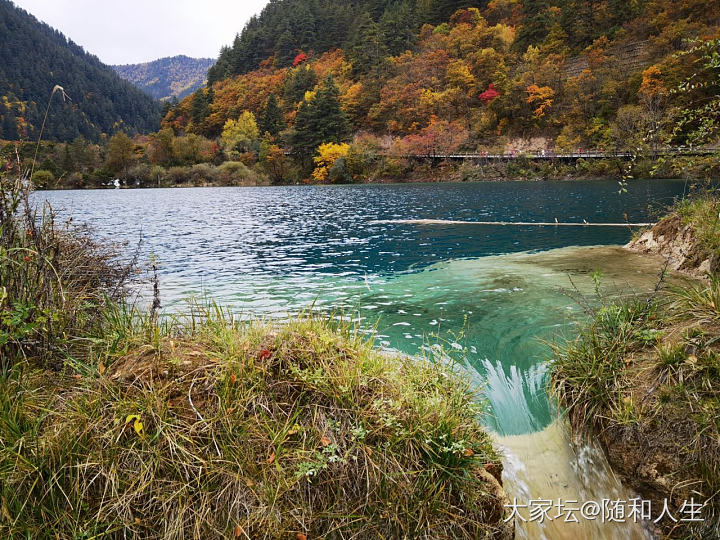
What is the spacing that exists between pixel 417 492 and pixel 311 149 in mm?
84574

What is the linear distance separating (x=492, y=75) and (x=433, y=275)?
81.8 meters

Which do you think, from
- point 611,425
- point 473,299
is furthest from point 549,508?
point 473,299

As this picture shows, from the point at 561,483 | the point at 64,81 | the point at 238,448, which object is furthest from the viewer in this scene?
the point at 64,81

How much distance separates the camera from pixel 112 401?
109 inches

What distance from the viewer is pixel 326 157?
77.2 meters

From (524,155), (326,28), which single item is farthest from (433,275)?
(326,28)

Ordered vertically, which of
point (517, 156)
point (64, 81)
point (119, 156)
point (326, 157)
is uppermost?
point (64, 81)

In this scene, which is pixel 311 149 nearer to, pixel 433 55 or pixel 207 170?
pixel 207 170

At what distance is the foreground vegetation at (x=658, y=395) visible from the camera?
10.1 ft

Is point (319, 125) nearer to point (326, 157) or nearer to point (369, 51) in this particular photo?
point (326, 157)

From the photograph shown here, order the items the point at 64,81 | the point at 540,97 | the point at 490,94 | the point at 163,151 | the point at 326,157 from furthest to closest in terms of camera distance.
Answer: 1. the point at 64,81
2. the point at 163,151
3. the point at 490,94
4. the point at 326,157
5. the point at 540,97

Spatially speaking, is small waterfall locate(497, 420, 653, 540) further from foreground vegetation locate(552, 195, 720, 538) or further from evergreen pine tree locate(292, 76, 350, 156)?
evergreen pine tree locate(292, 76, 350, 156)

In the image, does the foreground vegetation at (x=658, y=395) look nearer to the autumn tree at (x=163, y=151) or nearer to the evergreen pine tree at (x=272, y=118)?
the autumn tree at (x=163, y=151)

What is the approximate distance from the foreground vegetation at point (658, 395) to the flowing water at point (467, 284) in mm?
311
